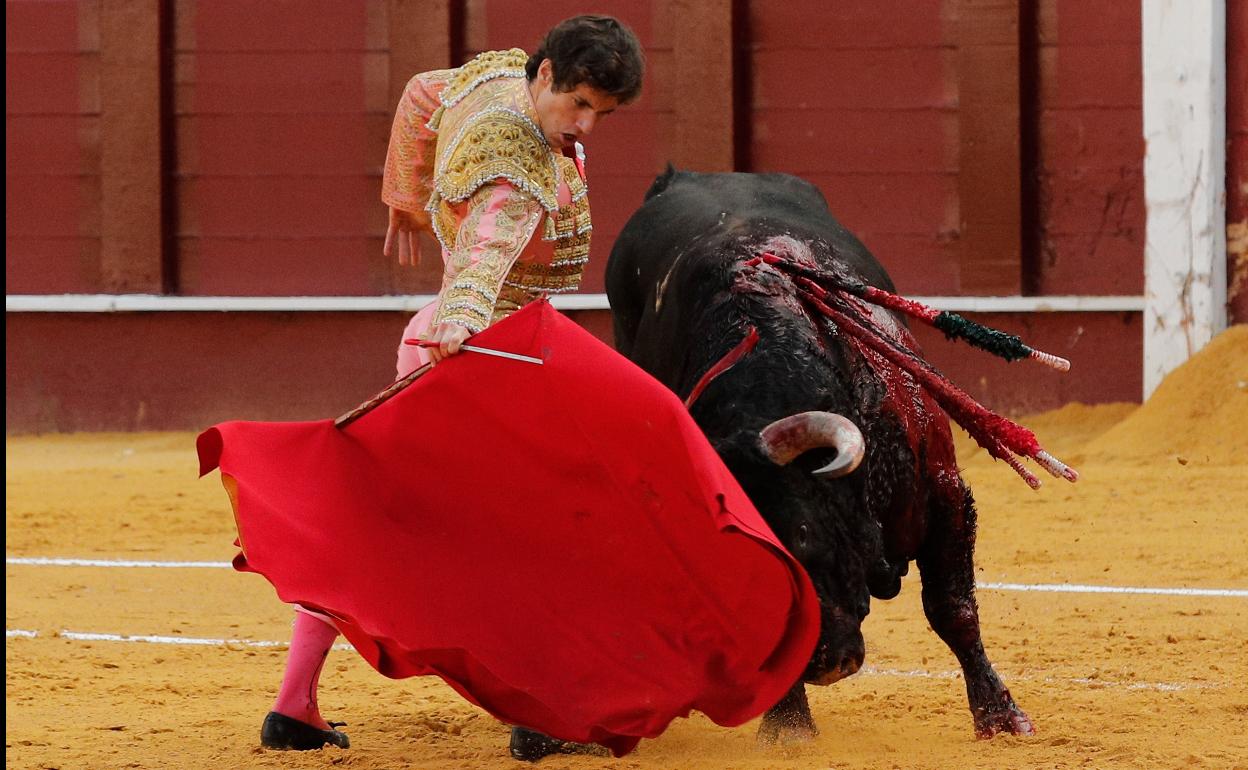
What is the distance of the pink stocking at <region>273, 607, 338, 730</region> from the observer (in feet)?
9.96

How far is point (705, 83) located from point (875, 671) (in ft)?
15.1

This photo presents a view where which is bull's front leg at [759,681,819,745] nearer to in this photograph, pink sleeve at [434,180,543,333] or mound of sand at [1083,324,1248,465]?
pink sleeve at [434,180,543,333]

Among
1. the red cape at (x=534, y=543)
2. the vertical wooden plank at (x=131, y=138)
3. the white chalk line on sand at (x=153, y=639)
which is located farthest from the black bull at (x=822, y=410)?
the vertical wooden plank at (x=131, y=138)

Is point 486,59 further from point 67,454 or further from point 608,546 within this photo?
point 67,454

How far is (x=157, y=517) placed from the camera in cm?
626

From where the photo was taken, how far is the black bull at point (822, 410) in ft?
9.36

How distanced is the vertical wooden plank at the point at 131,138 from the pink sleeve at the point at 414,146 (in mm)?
5311

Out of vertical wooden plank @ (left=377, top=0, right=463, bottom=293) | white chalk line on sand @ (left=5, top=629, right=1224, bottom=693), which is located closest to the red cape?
white chalk line on sand @ (left=5, top=629, right=1224, bottom=693)

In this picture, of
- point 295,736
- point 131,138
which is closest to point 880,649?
point 295,736

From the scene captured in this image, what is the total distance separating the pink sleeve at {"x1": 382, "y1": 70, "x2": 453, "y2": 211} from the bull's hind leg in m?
1.03

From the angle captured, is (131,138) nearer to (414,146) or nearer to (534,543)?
(414,146)

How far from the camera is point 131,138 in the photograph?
8.28 metres

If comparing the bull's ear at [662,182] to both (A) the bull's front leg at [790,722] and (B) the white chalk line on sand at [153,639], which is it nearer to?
(B) the white chalk line on sand at [153,639]

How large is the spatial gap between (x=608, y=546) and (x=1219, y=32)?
5.34m
